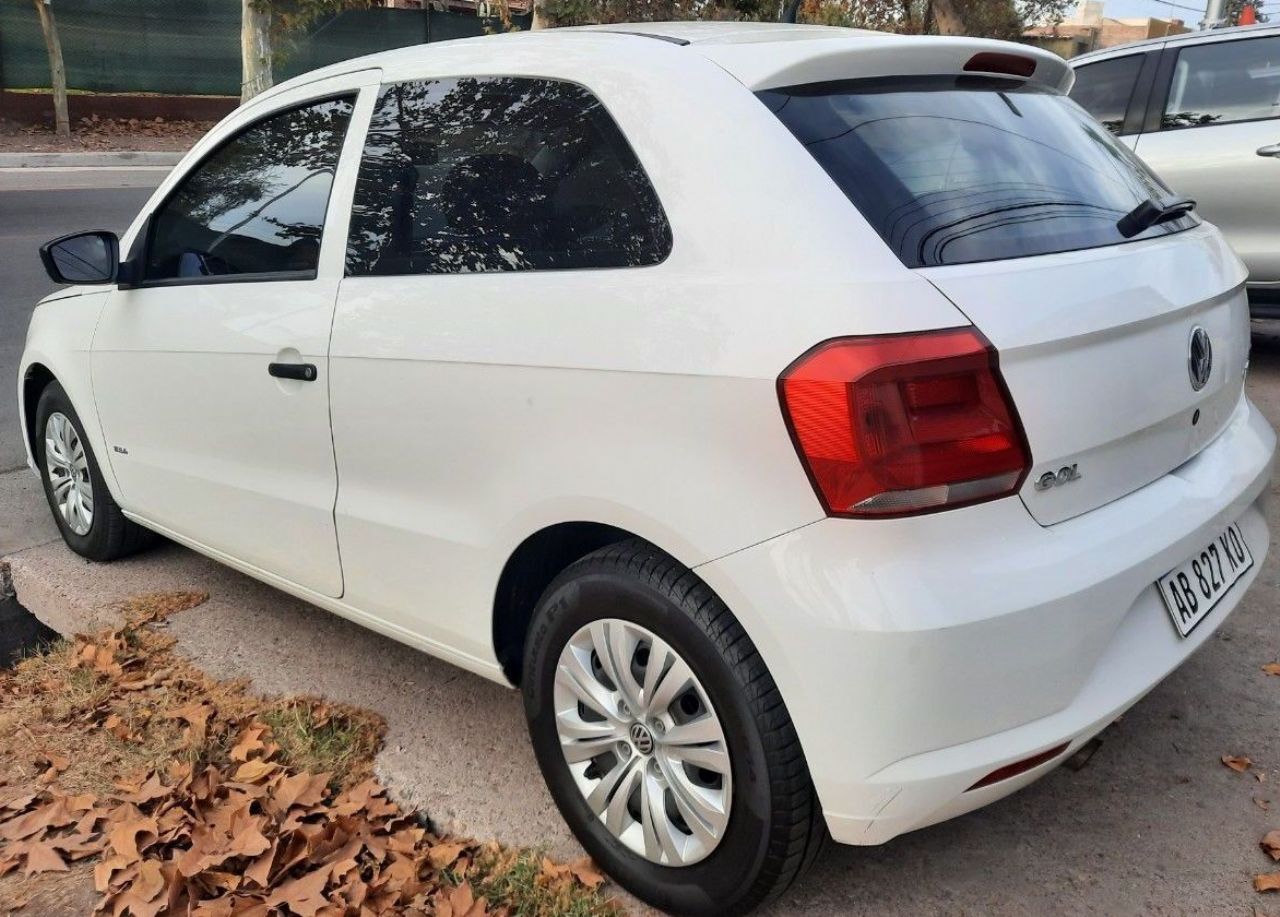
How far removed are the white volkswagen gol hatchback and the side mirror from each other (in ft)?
2.77

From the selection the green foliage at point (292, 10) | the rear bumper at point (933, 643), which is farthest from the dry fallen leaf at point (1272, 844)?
the green foliage at point (292, 10)

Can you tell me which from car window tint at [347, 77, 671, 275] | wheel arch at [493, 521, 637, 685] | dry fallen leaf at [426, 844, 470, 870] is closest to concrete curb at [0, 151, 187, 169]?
car window tint at [347, 77, 671, 275]

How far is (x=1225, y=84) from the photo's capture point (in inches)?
248

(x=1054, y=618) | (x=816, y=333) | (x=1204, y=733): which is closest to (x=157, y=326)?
(x=816, y=333)

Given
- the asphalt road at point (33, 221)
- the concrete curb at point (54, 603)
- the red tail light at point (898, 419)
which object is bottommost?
the asphalt road at point (33, 221)

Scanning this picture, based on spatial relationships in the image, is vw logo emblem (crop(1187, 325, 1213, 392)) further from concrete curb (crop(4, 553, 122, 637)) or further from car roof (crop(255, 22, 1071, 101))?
concrete curb (crop(4, 553, 122, 637))

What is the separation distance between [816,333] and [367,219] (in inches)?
54.8

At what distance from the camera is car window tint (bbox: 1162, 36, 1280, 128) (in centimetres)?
611

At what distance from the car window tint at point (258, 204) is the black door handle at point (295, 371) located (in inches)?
10.0

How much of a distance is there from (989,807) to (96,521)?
10.6 feet

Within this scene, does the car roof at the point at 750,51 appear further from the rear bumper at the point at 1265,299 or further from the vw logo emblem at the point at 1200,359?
Answer: the rear bumper at the point at 1265,299

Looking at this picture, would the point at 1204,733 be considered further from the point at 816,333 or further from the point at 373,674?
the point at 373,674

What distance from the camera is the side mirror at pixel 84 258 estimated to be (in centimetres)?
364

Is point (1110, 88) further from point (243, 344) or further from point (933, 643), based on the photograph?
point (933, 643)
